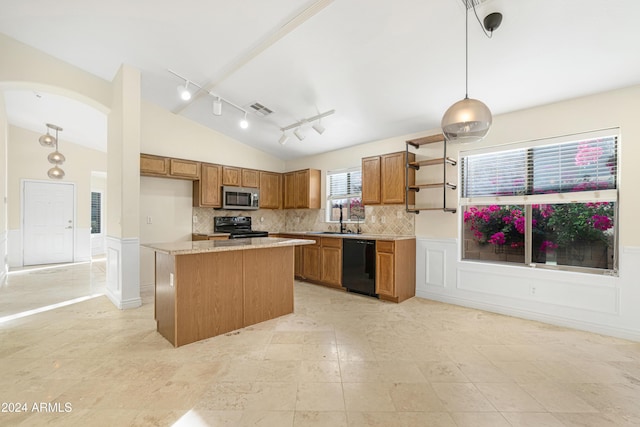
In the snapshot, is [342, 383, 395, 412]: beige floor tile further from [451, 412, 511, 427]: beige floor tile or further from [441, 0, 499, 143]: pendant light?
[441, 0, 499, 143]: pendant light

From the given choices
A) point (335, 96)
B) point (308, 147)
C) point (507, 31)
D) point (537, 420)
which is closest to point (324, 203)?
point (308, 147)

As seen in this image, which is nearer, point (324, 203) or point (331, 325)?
point (331, 325)

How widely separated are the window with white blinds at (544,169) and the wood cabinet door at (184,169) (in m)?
4.12

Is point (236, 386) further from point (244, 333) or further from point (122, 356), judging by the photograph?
point (122, 356)

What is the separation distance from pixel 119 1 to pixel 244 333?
3292 mm

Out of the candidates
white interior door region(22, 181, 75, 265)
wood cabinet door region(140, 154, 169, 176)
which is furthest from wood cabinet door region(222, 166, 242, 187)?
white interior door region(22, 181, 75, 265)

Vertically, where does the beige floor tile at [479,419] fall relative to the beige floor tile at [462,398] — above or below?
above

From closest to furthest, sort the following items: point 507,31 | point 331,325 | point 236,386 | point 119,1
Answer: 1. point 236,386
2. point 507,31
3. point 119,1
4. point 331,325

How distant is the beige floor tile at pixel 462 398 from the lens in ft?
5.84

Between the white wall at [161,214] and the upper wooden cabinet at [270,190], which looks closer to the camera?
the white wall at [161,214]

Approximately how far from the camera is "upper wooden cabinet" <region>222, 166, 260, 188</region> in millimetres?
5164

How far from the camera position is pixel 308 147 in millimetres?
5477

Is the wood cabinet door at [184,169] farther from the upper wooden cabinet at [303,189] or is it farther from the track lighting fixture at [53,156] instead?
the track lighting fixture at [53,156]

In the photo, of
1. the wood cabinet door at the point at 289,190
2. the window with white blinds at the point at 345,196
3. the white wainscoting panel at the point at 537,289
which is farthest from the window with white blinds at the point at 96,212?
the white wainscoting panel at the point at 537,289
